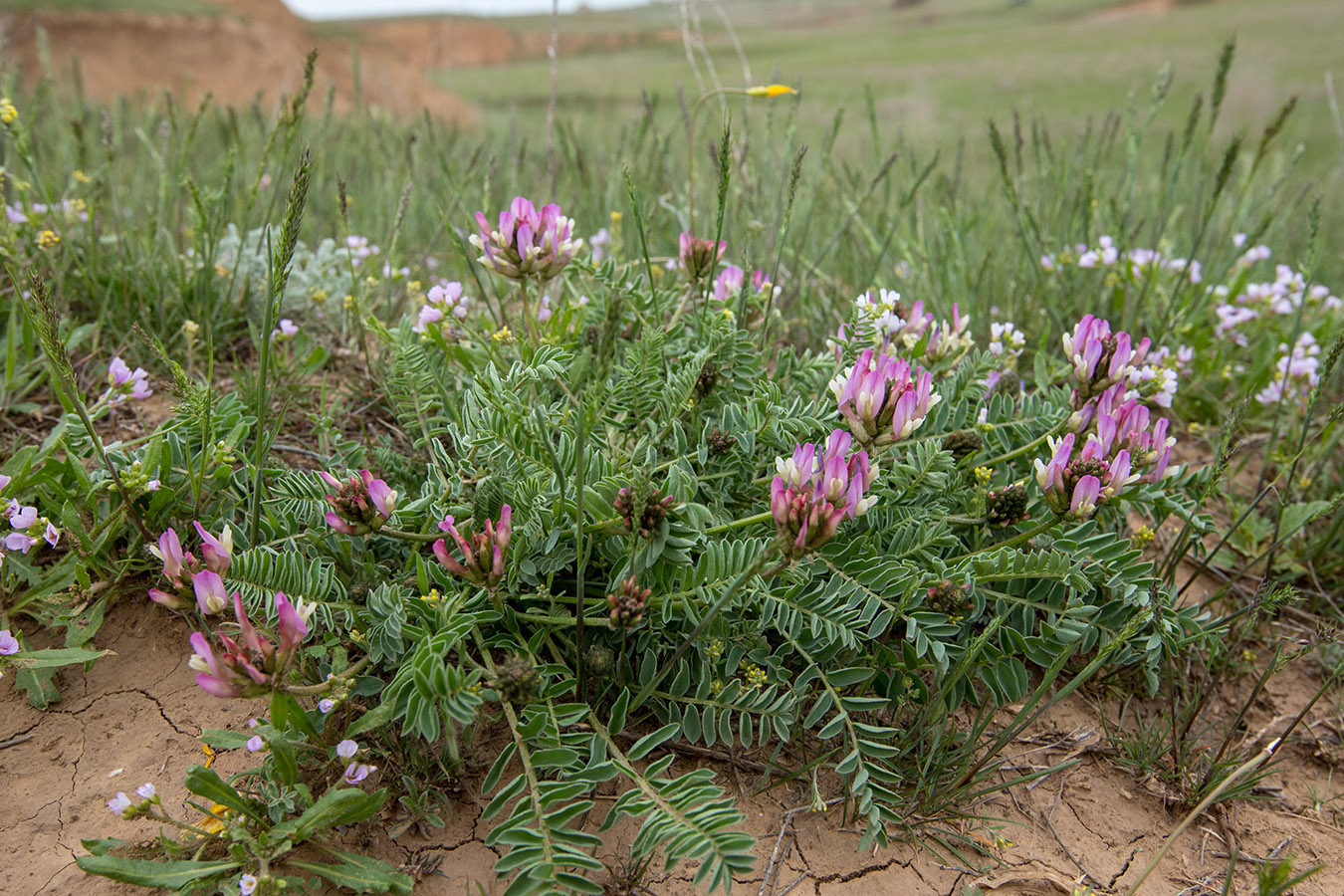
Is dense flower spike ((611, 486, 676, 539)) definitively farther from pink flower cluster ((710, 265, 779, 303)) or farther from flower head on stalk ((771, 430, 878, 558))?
pink flower cluster ((710, 265, 779, 303))

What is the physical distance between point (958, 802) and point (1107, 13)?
52168mm

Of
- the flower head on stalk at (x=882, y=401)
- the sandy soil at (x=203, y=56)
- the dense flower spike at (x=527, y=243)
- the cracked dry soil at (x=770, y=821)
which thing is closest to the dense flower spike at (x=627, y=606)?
the cracked dry soil at (x=770, y=821)

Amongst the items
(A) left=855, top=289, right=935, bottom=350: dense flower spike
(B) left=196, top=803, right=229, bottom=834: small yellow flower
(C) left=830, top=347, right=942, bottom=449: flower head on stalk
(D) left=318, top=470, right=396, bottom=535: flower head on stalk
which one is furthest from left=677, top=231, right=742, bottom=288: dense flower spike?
(B) left=196, top=803, right=229, bottom=834: small yellow flower

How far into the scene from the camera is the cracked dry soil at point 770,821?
1.53 metres

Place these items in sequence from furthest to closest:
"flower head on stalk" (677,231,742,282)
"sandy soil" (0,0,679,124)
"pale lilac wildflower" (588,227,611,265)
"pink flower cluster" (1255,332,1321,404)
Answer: "sandy soil" (0,0,679,124) → "pale lilac wildflower" (588,227,611,265) → "pink flower cluster" (1255,332,1321,404) → "flower head on stalk" (677,231,742,282)

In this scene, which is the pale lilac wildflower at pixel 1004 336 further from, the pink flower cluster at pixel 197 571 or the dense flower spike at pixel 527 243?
the pink flower cluster at pixel 197 571

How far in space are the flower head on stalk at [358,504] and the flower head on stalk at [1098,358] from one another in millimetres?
1527

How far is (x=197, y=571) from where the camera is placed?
157 centimetres

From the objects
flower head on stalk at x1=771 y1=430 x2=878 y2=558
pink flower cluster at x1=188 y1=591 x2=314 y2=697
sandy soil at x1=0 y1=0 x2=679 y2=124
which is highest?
sandy soil at x1=0 y1=0 x2=679 y2=124

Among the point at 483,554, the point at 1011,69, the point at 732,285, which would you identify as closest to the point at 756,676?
the point at 483,554

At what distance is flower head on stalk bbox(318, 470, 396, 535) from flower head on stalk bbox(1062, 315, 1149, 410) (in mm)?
1527

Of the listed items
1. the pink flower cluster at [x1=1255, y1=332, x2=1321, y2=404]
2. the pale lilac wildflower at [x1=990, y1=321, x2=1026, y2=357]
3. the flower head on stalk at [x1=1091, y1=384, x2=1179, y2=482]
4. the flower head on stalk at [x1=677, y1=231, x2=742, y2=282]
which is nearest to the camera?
the flower head on stalk at [x1=1091, y1=384, x2=1179, y2=482]

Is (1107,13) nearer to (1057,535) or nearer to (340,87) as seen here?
(340,87)

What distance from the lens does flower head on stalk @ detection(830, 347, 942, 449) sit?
160 centimetres
